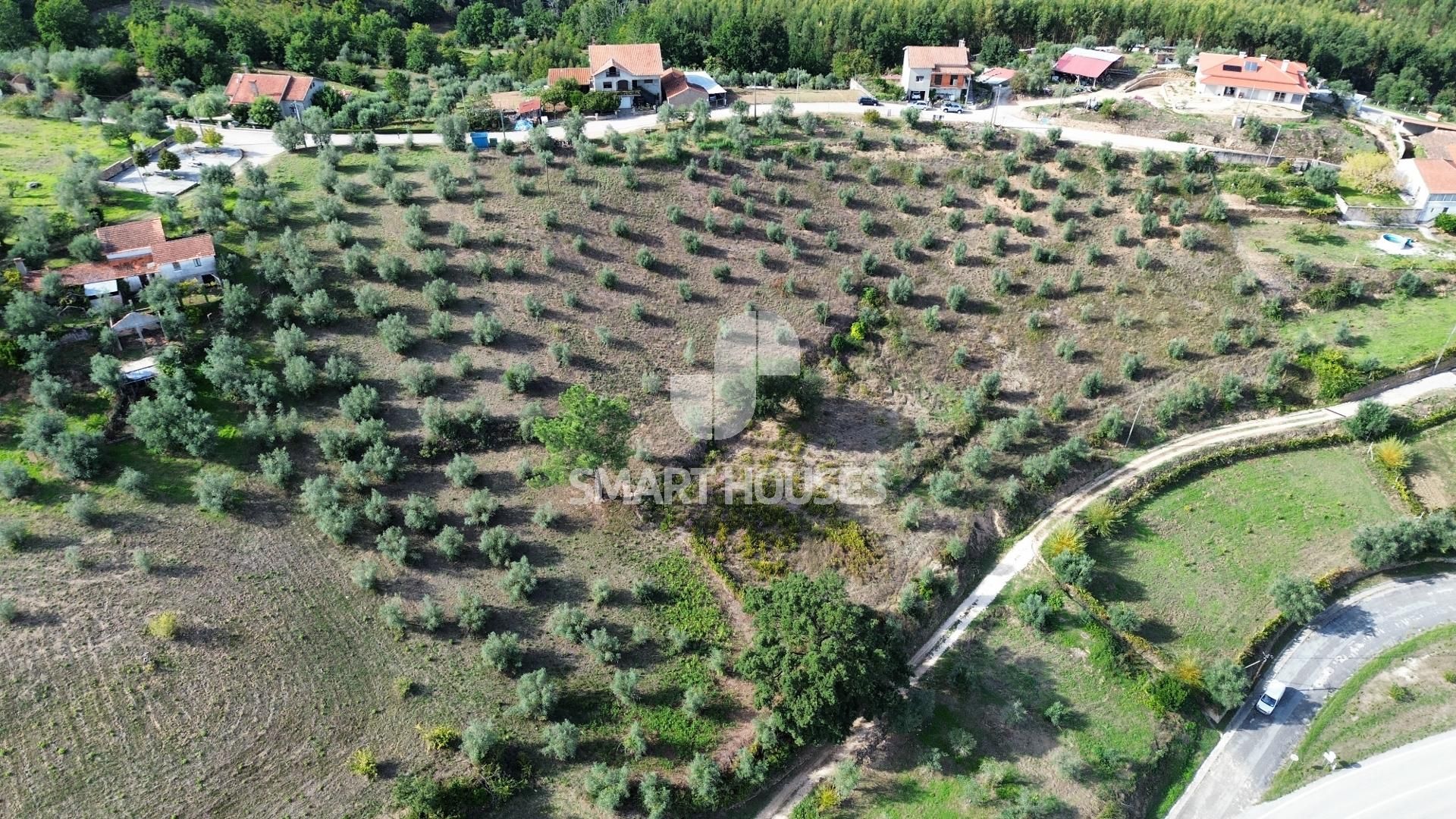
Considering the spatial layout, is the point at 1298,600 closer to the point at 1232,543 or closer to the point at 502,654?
the point at 1232,543

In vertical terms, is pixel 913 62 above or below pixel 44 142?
above

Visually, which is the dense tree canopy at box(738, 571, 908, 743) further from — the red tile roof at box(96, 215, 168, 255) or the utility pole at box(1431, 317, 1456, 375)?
the red tile roof at box(96, 215, 168, 255)

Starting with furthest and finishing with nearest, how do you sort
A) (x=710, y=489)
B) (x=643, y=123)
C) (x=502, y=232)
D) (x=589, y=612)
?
(x=643, y=123) → (x=502, y=232) → (x=710, y=489) → (x=589, y=612)

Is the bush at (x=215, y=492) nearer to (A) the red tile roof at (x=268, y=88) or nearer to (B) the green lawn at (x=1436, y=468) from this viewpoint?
(A) the red tile roof at (x=268, y=88)

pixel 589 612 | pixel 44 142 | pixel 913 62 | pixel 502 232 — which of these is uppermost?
pixel 913 62

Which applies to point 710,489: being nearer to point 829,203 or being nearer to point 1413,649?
point 829,203

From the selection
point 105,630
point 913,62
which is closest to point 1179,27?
point 913,62
